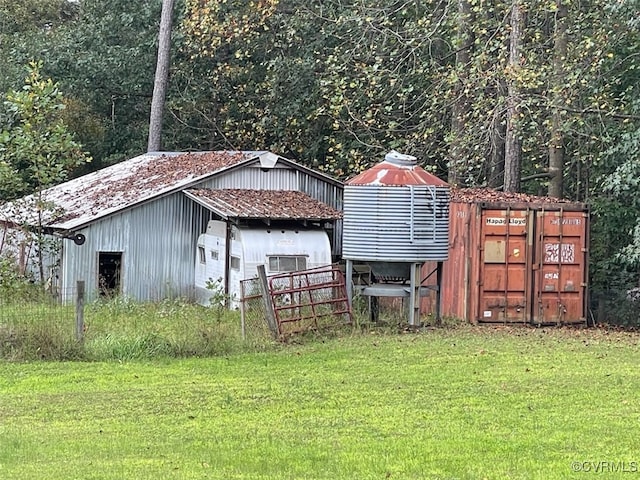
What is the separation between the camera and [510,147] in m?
25.7

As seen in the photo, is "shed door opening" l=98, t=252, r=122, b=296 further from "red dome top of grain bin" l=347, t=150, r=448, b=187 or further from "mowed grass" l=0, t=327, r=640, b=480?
"mowed grass" l=0, t=327, r=640, b=480

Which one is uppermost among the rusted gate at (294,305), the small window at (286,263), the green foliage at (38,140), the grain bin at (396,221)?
the green foliage at (38,140)

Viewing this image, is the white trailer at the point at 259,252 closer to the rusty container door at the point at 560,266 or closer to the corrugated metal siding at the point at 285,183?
the corrugated metal siding at the point at 285,183

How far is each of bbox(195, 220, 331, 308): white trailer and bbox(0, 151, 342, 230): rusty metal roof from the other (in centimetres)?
228

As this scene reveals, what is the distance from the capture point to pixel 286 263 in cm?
2458

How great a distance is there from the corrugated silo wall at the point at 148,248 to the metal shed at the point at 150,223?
0.03 metres

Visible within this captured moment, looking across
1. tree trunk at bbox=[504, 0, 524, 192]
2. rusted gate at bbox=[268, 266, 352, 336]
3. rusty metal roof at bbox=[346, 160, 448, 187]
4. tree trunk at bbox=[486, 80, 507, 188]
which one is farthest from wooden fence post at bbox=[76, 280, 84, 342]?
tree trunk at bbox=[486, 80, 507, 188]

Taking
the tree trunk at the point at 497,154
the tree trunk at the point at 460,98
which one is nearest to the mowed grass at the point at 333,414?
the tree trunk at the point at 460,98

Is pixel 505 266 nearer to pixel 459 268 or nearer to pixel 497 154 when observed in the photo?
pixel 459 268

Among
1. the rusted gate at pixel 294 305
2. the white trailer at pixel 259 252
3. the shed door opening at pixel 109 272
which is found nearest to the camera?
the rusted gate at pixel 294 305

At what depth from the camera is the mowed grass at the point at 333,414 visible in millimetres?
8211

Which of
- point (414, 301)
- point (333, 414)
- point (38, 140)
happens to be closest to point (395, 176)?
point (414, 301)

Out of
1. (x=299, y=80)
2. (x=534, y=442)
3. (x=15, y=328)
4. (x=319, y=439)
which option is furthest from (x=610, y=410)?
(x=299, y=80)

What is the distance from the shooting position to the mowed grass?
26.9ft
